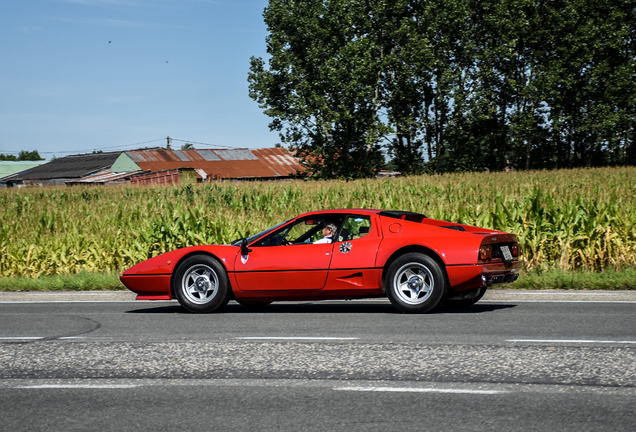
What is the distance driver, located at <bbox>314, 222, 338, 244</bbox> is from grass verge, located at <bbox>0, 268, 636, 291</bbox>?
13.8 ft

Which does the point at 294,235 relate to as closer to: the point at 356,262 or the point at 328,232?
the point at 328,232

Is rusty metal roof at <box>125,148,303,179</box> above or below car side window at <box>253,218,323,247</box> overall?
above

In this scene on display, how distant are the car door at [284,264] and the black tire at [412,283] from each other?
35.4 inches

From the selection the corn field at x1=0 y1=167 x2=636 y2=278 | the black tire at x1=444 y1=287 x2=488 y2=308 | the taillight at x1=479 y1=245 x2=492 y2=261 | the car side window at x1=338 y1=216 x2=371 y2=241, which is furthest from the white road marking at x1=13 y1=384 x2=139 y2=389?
the corn field at x1=0 y1=167 x2=636 y2=278

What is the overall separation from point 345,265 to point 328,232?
0.63 meters

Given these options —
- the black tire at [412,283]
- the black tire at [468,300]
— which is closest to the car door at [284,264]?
the black tire at [412,283]

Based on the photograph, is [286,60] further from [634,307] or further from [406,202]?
[634,307]

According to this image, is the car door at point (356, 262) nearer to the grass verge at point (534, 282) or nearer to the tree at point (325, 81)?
the grass verge at point (534, 282)

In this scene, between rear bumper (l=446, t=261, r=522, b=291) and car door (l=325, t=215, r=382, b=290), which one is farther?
car door (l=325, t=215, r=382, b=290)

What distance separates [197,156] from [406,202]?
48.3 meters

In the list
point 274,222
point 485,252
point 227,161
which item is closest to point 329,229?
point 485,252

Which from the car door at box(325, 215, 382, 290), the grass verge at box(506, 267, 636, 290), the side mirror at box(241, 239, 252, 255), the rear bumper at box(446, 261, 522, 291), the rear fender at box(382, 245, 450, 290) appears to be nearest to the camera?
the rear bumper at box(446, 261, 522, 291)

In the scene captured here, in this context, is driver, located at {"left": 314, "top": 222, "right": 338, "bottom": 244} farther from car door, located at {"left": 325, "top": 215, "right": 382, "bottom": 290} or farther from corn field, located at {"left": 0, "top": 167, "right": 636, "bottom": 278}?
corn field, located at {"left": 0, "top": 167, "right": 636, "bottom": 278}

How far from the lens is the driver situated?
9.00 meters
